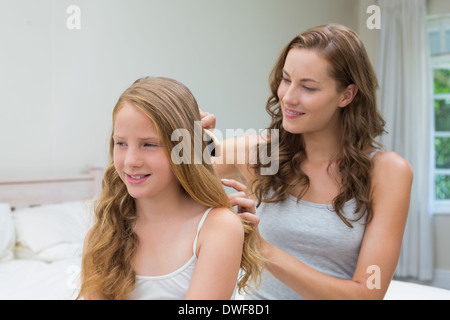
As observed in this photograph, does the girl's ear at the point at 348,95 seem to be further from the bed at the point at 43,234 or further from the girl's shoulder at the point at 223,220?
the bed at the point at 43,234

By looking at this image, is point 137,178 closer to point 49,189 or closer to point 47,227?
point 47,227

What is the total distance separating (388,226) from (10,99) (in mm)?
2480

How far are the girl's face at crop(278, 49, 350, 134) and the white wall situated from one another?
204cm

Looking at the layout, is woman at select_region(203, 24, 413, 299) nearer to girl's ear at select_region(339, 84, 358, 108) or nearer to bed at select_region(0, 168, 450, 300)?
girl's ear at select_region(339, 84, 358, 108)

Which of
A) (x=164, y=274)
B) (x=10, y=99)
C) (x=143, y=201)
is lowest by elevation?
(x=164, y=274)

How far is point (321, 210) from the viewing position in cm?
122

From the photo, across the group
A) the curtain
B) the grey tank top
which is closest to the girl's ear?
the grey tank top

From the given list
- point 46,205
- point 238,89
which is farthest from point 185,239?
point 238,89

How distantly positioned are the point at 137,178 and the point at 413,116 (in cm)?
390

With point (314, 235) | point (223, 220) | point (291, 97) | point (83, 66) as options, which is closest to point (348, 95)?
point (291, 97)

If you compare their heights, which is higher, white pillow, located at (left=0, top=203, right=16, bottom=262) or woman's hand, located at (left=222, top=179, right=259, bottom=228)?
woman's hand, located at (left=222, top=179, right=259, bottom=228)

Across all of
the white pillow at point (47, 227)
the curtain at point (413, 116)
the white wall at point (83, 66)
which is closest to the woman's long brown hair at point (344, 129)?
the white pillow at point (47, 227)

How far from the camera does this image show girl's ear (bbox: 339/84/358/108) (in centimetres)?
119
